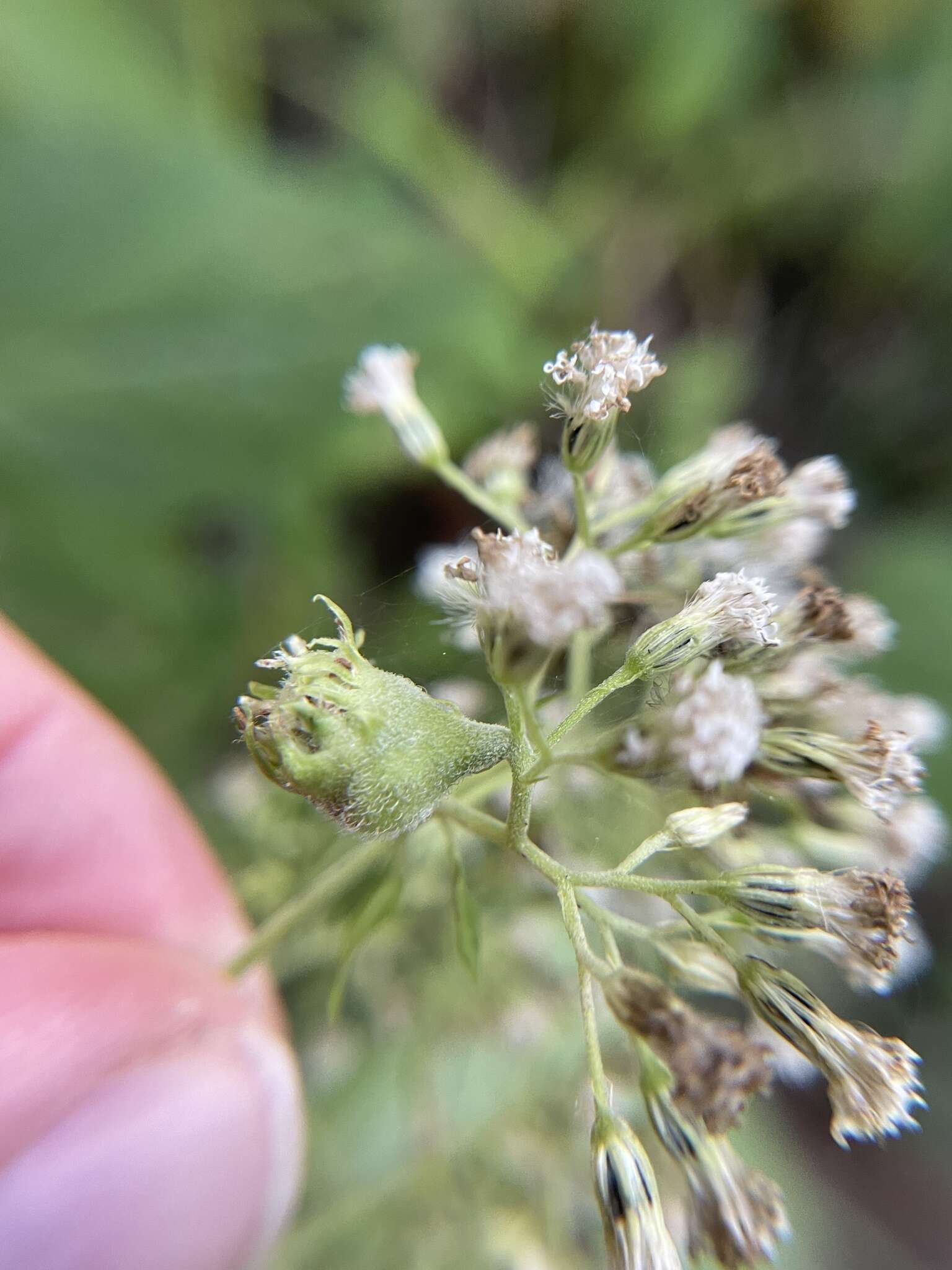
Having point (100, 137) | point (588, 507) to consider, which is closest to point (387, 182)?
point (100, 137)

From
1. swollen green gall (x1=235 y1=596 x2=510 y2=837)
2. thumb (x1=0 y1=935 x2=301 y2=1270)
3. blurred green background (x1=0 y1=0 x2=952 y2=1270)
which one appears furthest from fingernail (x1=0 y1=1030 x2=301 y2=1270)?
swollen green gall (x1=235 y1=596 x2=510 y2=837)

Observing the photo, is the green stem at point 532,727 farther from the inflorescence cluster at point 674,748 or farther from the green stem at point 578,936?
the green stem at point 578,936

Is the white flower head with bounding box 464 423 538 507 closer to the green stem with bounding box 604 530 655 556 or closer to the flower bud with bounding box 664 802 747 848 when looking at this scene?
the green stem with bounding box 604 530 655 556

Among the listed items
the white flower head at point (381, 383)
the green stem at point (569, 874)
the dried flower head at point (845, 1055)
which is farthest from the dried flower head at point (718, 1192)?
the white flower head at point (381, 383)

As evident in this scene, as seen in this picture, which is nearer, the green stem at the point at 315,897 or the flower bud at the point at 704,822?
the flower bud at the point at 704,822

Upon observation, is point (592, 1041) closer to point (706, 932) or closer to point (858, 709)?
point (706, 932)

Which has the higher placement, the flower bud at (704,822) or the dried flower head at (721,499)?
the dried flower head at (721,499)

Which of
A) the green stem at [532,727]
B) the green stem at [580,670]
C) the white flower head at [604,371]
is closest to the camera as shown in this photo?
the green stem at [532,727]

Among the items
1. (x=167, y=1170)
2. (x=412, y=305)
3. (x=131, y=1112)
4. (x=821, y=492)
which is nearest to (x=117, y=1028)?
(x=131, y=1112)
